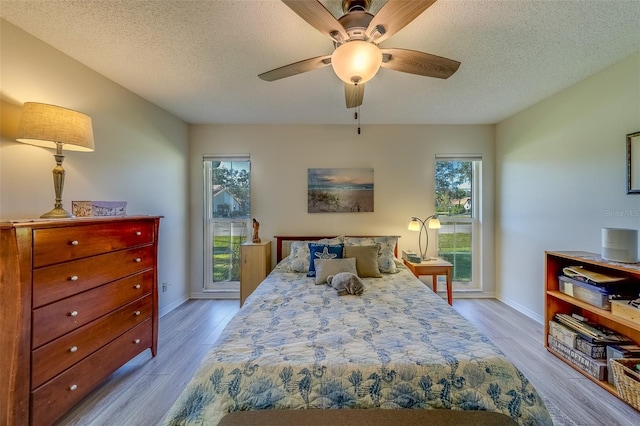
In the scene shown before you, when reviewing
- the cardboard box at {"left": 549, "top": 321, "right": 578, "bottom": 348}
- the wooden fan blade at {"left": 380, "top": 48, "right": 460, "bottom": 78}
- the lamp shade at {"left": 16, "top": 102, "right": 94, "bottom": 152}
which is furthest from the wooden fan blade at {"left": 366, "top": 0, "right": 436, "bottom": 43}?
the cardboard box at {"left": 549, "top": 321, "right": 578, "bottom": 348}

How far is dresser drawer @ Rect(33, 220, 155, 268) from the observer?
1.48 m

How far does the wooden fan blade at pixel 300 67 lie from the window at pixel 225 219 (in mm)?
2272

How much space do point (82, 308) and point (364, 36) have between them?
2.46 metres

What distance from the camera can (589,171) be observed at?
249 cm

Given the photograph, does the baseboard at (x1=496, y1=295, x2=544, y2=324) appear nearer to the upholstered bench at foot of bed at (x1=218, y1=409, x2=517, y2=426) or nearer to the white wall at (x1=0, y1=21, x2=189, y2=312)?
the upholstered bench at foot of bed at (x1=218, y1=409, x2=517, y2=426)

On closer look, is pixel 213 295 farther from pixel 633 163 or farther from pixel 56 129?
pixel 633 163

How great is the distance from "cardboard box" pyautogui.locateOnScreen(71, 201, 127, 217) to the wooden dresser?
0.37 m

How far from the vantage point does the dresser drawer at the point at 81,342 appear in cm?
148

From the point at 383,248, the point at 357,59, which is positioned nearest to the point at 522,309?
the point at 383,248

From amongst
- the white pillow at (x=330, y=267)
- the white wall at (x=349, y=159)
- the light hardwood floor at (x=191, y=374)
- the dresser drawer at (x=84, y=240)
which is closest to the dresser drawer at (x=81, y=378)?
the light hardwood floor at (x=191, y=374)

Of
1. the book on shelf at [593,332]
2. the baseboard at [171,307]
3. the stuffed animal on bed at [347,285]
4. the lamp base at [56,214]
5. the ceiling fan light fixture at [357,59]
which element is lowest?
the baseboard at [171,307]

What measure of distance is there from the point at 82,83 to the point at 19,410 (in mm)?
2380

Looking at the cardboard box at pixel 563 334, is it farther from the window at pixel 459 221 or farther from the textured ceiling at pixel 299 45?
the textured ceiling at pixel 299 45

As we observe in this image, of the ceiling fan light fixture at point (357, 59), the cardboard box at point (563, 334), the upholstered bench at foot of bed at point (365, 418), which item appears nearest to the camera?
the upholstered bench at foot of bed at point (365, 418)
